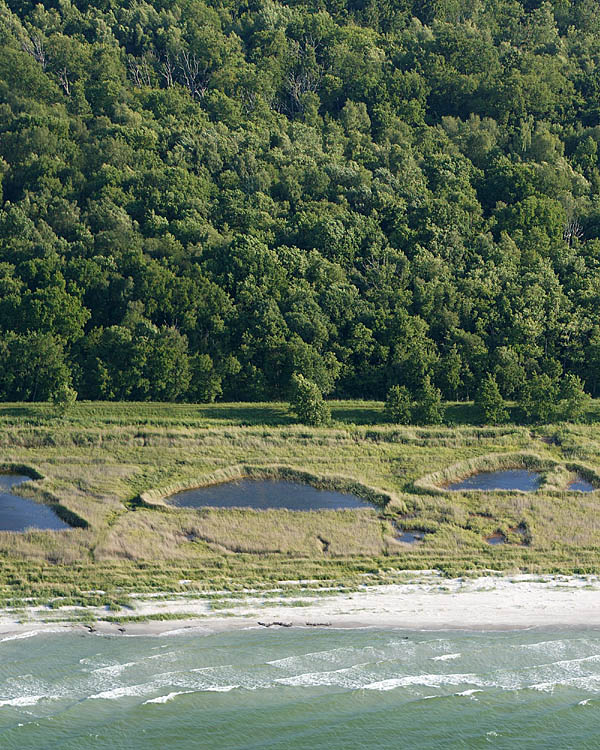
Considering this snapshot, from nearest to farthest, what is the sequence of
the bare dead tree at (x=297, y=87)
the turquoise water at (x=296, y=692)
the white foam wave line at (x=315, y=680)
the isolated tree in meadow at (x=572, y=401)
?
the turquoise water at (x=296, y=692)
the white foam wave line at (x=315, y=680)
the isolated tree in meadow at (x=572, y=401)
the bare dead tree at (x=297, y=87)

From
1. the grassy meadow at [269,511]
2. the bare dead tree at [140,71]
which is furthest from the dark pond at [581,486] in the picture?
the bare dead tree at [140,71]

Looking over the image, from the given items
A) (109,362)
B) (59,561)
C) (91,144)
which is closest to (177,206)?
(91,144)

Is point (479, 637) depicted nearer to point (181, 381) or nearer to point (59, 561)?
point (59, 561)

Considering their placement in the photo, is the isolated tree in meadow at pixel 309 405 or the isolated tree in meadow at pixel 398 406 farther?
the isolated tree in meadow at pixel 398 406

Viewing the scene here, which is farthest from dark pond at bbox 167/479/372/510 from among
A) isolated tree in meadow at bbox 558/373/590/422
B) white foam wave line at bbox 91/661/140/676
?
isolated tree in meadow at bbox 558/373/590/422

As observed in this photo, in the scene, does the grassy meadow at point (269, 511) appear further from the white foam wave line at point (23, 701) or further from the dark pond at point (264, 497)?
the white foam wave line at point (23, 701)

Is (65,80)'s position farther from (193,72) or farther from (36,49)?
(193,72)

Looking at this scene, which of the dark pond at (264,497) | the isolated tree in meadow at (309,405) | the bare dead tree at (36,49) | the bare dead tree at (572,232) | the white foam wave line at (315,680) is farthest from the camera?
the bare dead tree at (36,49)
